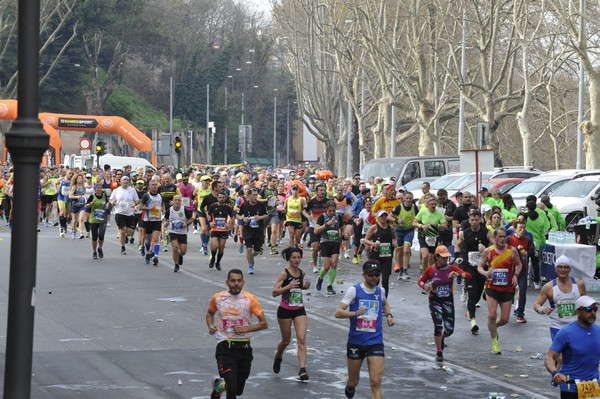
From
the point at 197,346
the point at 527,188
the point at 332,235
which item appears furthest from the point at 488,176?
the point at 197,346

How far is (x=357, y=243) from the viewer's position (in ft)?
89.5

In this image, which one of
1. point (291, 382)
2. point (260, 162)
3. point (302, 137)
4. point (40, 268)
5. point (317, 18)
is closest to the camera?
point (291, 382)

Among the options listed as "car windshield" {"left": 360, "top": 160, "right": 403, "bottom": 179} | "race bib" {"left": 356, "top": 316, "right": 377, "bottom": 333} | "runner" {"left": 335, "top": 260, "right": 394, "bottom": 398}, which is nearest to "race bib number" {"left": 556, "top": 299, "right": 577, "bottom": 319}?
"runner" {"left": 335, "top": 260, "right": 394, "bottom": 398}

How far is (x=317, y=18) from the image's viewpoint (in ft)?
196

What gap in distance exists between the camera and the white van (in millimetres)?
36656

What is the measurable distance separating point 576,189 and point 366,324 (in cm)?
1787

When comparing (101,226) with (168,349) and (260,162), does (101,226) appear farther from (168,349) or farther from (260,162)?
(260,162)

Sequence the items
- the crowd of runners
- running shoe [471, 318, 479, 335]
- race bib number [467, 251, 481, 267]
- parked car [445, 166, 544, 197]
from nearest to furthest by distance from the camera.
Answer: the crowd of runners → running shoe [471, 318, 479, 335] → race bib number [467, 251, 481, 267] → parked car [445, 166, 544, 197]

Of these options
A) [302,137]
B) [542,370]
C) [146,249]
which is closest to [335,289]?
[146,249]

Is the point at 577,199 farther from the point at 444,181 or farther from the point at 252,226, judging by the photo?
the point at 252,226

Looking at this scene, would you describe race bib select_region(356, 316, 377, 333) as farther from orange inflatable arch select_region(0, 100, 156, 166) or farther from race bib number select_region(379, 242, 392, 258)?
orange inflatable arch select_region(0, 100, 156, 166)

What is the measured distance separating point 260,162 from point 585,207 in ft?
297

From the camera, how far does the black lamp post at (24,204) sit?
7.05 m

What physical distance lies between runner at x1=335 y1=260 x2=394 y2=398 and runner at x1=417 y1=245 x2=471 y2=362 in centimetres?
274
